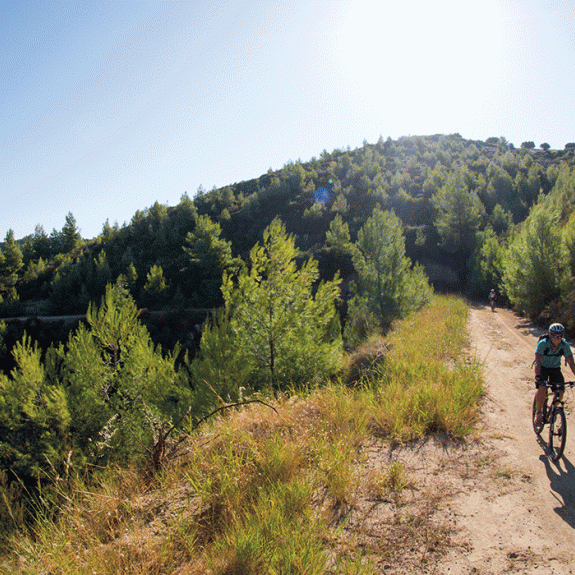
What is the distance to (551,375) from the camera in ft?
15.8

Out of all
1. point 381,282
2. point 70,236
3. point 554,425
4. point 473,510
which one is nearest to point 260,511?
point 473,510

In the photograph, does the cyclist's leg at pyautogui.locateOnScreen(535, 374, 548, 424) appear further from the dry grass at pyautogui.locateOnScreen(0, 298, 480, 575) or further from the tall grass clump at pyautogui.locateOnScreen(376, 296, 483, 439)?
the dry grass at pyautogui.locateOnScreen(0, 298, 480, 575)

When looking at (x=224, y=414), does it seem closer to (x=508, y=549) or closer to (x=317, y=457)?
(x=317, y=457)

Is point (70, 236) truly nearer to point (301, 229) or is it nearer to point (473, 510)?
point (301, 229)

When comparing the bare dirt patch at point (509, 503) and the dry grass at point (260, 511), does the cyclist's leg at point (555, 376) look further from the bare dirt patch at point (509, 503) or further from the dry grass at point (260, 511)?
the dry grass at point (260, 511)

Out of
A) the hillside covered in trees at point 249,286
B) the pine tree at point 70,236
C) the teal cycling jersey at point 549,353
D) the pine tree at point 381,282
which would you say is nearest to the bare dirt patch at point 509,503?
the teal cycling jersey at point 549,353

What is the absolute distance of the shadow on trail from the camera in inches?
120

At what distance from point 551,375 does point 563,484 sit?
1795mm

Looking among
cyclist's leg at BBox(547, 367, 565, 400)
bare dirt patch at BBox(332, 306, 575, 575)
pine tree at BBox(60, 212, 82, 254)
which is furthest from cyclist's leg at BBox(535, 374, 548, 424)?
pine tree at BBox(60, 212, 82, 254)

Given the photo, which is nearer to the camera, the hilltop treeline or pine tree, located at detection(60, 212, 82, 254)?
the hilltop treeline

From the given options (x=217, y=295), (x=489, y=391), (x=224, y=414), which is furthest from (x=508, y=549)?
(x=217, y=295)

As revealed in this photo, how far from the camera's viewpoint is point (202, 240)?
2042 inches

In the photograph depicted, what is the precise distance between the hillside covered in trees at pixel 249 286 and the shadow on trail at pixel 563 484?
133 inches

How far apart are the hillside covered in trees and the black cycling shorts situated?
14.8 feet
